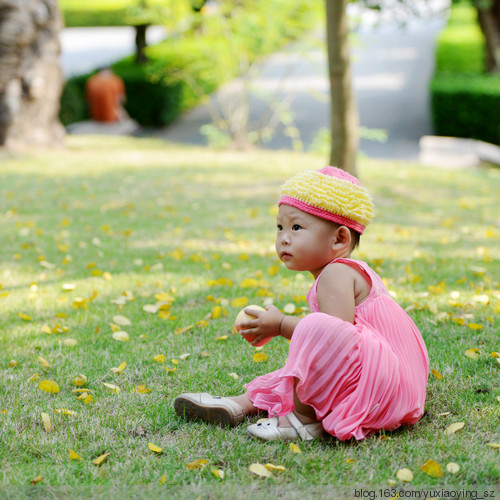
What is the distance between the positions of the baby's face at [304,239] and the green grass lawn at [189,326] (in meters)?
0.72

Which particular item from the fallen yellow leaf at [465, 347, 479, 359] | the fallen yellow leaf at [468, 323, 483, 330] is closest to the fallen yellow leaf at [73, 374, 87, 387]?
the fallen yellow leaf at [465, 347, 479, 359]

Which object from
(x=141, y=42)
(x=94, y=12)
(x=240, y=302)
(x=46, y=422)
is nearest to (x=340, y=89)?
(x=240, y=302)

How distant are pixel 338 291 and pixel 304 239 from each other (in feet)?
0.84

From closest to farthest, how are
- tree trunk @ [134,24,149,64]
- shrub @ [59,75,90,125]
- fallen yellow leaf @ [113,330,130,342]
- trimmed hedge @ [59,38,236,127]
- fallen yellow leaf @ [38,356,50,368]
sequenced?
fallen yellow leaf @ [38,356,50,368], fallen yellow leaf @ [113,330,130,342], trimmed hedge @ [59,38,236,127], shrub @ [59,75,90,125], tree trunk @ [134,24,149,64]

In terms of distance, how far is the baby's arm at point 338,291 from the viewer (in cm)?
256

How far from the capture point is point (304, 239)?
106 inches

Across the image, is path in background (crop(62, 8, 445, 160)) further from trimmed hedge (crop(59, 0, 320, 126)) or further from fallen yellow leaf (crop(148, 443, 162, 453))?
fallen yellow leaf (crop(148, 443, 162, 453))

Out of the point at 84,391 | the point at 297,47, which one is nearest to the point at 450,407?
the point at 84,391

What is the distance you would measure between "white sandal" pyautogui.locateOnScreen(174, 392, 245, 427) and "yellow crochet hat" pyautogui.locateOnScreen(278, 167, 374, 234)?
861mm

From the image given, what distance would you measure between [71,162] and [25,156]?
0.90m

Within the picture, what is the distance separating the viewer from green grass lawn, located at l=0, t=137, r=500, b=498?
2402 millimetres

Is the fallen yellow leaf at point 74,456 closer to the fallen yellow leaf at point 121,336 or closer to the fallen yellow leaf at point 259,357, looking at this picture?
the fallen yellow leaf at point 259,357

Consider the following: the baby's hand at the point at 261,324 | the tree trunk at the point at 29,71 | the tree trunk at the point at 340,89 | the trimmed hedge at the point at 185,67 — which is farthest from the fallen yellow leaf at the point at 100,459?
the trimmed hedge at the point at 185,67

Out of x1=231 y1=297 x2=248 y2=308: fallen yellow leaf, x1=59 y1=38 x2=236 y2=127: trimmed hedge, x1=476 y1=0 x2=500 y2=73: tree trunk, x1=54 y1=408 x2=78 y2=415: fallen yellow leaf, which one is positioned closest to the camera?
x1=54 y1=408 x2=78 y2=415: fallen yellow leaf
